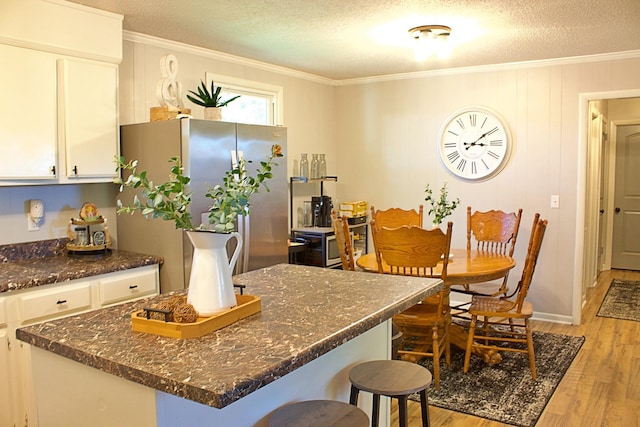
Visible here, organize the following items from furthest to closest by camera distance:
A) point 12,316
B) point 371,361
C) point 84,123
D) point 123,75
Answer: point 123,75 < point 84,123 < point 12,316 < point 371,361

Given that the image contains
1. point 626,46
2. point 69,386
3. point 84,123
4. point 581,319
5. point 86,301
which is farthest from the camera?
point 581,319

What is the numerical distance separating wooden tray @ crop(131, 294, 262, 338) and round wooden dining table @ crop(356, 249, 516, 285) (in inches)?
80.9

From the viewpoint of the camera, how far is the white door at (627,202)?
289 inches

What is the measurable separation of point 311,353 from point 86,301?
193cm

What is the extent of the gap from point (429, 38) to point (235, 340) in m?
2.85

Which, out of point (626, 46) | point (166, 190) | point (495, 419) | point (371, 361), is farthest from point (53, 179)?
point (626, 46)

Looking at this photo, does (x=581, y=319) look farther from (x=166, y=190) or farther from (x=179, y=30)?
(x=166, y=190)

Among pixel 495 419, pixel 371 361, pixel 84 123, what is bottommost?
pixel 495 419

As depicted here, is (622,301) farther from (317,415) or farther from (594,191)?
(317,415)

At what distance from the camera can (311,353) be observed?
1446 mm

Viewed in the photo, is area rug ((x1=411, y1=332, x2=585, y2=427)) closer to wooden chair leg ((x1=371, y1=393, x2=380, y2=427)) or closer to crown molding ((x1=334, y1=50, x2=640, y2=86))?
wooden chair leg ((x1=371, y1=393, x2=380, y2=427))

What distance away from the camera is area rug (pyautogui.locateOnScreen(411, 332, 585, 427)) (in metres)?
3.12

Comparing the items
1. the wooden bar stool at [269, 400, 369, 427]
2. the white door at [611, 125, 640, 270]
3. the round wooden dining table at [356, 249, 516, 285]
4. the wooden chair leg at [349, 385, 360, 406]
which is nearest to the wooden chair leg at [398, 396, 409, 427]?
the wooden chair leg at [349, 385, 360, 406]

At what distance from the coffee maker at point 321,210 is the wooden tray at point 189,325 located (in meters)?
3.50
